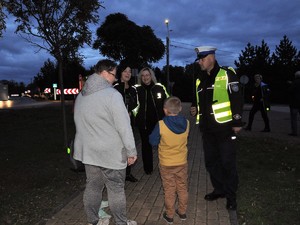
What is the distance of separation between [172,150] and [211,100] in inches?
34.1

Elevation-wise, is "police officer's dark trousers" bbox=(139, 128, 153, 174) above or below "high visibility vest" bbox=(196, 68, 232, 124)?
below

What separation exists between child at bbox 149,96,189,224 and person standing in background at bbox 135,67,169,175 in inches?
80.7

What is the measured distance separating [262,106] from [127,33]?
48.3 meters

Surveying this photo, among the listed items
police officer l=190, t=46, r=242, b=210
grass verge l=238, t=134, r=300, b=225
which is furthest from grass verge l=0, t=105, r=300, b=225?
police officer l=190, t=46, r=242, b=210

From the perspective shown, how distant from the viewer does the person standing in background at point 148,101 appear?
21.7ft

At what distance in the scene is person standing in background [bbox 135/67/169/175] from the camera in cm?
661

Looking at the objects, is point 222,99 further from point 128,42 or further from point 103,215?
point 128,42

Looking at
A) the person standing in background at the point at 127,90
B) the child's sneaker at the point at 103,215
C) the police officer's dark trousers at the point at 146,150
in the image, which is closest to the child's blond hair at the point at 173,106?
the child's sneaker at the point at 103,215

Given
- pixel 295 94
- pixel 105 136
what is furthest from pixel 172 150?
pixel 295 94

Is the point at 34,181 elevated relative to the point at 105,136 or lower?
lower

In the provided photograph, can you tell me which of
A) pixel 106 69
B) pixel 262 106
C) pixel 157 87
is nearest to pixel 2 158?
pixel 157 87

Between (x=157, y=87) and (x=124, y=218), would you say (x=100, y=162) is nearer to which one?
(x=124, y=218)

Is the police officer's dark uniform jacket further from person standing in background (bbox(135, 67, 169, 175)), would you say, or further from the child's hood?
person standing in background (bbox(135, 67, 169, 175))

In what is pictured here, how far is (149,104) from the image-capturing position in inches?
264
